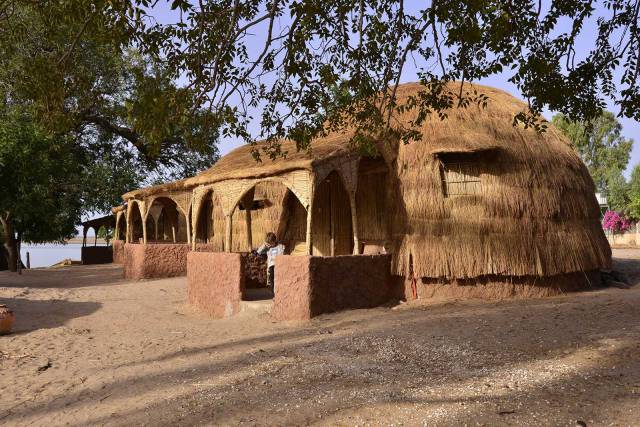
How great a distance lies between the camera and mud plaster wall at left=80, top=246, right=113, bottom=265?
2383 cm

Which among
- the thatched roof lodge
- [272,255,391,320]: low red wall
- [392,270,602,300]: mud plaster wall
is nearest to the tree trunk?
the thatched roof lodge

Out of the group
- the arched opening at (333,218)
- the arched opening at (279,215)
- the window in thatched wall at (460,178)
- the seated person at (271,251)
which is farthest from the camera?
the arched opening at (279,215)

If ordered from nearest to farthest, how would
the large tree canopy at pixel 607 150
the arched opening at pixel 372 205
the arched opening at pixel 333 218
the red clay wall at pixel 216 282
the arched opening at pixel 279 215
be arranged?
the red clay wall at pixel 216 282 < the arched opening at pixel 372 205 < the arched opening at pixel 333 218 < the arched opening at pixel 279 215 < the large tree canopy at pixel 607 150

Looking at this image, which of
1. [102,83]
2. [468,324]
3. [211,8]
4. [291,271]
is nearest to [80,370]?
[291,271]

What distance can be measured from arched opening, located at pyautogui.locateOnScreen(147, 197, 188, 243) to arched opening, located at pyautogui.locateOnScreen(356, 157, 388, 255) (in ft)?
27.4

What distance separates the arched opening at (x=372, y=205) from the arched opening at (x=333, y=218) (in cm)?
63

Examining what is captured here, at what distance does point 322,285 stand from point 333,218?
12.6 feet

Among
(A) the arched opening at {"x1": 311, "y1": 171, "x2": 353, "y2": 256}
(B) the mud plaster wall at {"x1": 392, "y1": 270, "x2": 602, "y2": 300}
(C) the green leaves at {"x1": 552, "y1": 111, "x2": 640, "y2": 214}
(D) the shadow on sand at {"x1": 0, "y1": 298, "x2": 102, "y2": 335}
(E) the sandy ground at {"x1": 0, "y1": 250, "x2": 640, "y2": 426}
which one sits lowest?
(E) the sandy ground at {"x1": 0, "y1": 250, "x2": 640, "y2": 426}

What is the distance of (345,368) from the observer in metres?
5.10

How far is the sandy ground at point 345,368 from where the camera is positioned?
3934mm

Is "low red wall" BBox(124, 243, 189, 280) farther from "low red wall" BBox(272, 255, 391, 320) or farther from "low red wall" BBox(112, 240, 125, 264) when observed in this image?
"low red wall" BBox(272, 255, 391, 320)

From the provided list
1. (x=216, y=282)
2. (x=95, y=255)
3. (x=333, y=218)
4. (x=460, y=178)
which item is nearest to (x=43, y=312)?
(x=216, y=282)

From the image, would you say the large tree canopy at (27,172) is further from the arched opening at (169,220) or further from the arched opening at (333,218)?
the arched opening at (333,218)

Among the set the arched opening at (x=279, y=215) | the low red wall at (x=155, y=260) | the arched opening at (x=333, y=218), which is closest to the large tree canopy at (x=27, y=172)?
the low red wall at (x=155, y=260)
